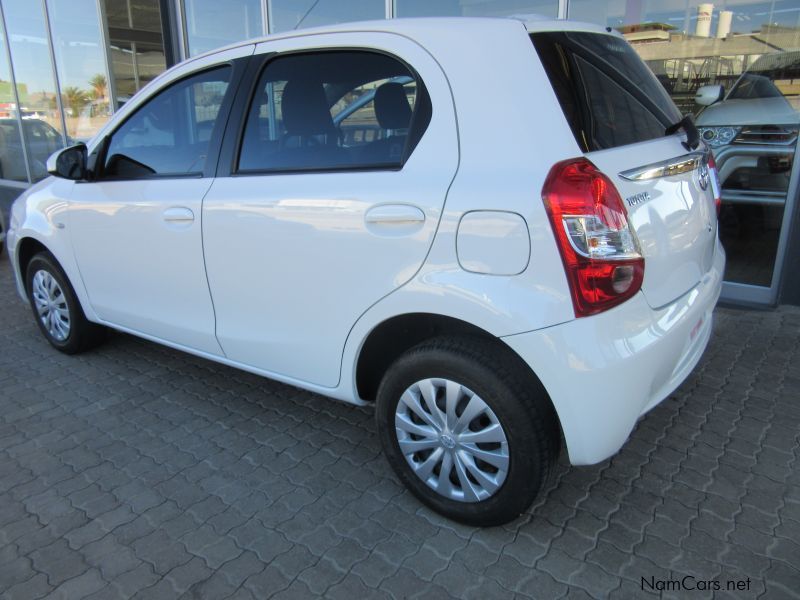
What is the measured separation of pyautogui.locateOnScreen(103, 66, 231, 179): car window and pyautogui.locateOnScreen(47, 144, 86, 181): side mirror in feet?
0.44

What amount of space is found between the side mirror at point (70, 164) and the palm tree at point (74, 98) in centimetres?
629

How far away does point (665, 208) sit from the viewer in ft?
6.88

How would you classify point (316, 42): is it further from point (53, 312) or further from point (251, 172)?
point (53, 312)

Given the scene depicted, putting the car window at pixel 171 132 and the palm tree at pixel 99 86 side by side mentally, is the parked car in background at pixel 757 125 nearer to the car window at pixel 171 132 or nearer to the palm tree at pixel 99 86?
the car window at pixel 171 132

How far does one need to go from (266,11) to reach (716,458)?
6.01 meters

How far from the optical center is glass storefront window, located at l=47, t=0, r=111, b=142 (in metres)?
8.28

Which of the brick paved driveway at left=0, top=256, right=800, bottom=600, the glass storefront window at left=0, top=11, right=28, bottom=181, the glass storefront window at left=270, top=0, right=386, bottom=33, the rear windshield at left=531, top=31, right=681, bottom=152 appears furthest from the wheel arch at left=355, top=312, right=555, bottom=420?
the glass storefront window at left=0, top=11, right=28, bottom=181

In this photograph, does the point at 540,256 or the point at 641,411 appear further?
the point at 641,411

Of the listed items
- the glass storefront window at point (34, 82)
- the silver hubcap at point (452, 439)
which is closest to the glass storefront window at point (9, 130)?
the glass storefront window at point (34, 82)

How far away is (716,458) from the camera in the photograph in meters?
2.74

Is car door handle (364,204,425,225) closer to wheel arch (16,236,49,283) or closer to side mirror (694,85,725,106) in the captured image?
wheel arch (16,236,49,283)

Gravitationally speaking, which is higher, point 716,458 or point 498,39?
point 498,39

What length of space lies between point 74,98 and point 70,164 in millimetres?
6701

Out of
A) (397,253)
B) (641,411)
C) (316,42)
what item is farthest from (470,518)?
(316,42)
